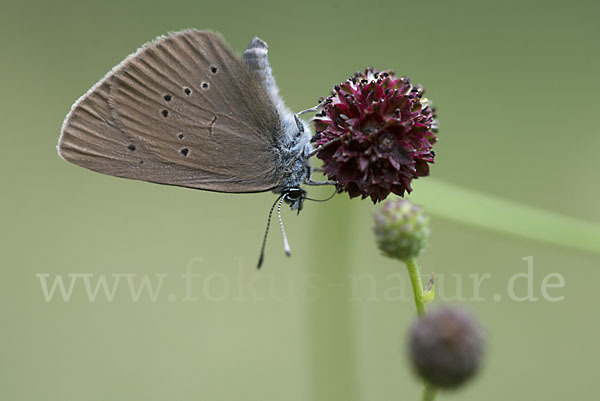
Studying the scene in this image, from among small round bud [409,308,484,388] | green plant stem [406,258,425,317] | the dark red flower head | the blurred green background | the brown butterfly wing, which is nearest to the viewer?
small round bud [409,308,484,388]

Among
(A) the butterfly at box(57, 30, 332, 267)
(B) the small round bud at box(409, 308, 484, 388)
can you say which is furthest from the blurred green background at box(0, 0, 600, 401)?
(B) the small round bud at box(409, 308, 484, 388)

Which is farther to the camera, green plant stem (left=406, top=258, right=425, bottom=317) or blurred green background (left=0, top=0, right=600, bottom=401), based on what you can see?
blurred green background (left=0, top=0, right=600, bottom=401)

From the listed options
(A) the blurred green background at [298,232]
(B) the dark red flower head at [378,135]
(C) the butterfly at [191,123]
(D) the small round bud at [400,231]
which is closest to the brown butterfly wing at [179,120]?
(C) the butterfly at [191,123]

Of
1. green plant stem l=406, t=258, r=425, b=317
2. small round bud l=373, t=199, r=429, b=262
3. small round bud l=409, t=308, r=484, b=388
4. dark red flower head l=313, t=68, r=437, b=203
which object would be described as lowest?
small round bud l=409, t=308, r=484, b=388

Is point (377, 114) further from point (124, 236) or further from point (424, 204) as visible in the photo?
point (124, 236)

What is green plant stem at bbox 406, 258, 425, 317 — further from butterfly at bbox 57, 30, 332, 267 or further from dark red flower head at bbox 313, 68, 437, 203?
butterfly at bbox 57, 30, 332, 267

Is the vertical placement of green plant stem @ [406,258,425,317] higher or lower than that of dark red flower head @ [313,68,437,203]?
lower

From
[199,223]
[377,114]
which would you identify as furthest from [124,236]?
Answer: [377,114]
